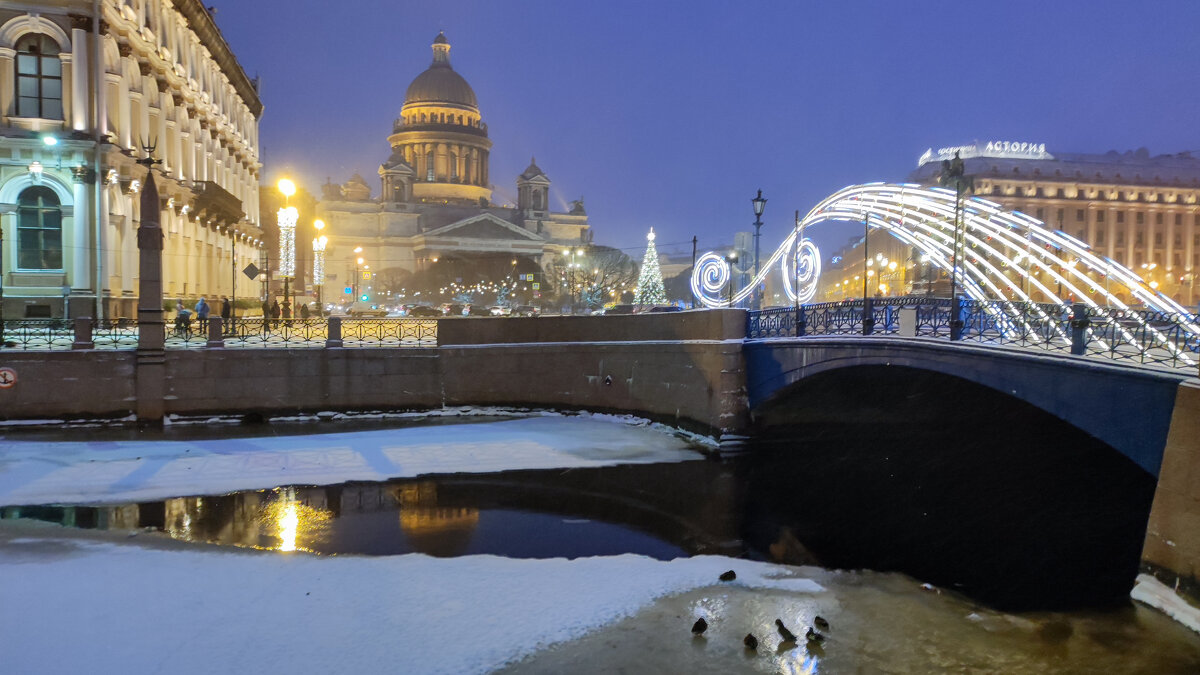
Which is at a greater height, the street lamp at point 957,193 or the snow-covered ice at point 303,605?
the street lamp at point 957,193

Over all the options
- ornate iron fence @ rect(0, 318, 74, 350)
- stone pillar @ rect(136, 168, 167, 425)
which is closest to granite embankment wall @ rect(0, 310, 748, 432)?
stone pillar @ rect(136, 168, 167, 425)

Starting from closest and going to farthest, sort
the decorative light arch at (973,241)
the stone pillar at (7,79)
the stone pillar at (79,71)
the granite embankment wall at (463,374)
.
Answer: the decorative light arch at (973,241)
the granite embankment wall at (463,374)
the stone pillar at (7,79)
the stone pillar at (79,71)

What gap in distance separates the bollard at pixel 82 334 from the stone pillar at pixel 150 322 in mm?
1471

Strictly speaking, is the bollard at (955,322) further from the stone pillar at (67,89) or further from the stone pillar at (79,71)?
the stone pillar at (67,89)

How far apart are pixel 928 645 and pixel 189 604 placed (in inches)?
363

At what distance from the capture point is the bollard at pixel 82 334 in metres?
24.9

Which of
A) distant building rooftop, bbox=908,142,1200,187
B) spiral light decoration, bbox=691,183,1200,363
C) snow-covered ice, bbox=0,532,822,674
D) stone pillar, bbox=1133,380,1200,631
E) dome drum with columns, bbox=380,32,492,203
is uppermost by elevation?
dome drum with columns, bbox=380,32,492,203

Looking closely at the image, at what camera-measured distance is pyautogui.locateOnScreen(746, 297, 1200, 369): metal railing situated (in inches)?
463

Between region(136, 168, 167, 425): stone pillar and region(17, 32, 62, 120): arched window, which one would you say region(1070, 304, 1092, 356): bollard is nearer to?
region(136, 168, 167, 425): stone pillar

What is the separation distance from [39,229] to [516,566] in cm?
2978

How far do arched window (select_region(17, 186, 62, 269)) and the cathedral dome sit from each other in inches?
3867

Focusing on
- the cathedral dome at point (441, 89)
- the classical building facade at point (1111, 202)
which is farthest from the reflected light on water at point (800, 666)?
the cathedral dome at point (441, 89)

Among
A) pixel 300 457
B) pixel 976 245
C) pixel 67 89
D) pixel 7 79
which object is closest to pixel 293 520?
pixel 300 457

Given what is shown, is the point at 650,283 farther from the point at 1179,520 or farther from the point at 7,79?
the point at 1179,520
